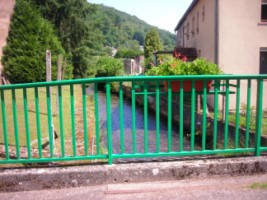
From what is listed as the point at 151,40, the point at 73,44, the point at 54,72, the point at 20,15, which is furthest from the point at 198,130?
the point at 151,40

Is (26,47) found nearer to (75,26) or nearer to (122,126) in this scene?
(75,26)

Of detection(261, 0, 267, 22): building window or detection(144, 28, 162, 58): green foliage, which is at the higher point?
detection(144, 28, 162, 58): green foliage

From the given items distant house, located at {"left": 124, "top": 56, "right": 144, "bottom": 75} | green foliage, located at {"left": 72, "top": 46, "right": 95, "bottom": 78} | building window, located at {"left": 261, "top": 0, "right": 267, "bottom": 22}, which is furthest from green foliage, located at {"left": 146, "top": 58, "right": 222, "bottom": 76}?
distant house, located at {"left": 124, "top": 56, "right": 144, "bottom": 75}

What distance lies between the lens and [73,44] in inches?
1272

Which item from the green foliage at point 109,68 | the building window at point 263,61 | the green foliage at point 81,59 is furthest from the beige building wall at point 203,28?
the green foliage at point 109,68

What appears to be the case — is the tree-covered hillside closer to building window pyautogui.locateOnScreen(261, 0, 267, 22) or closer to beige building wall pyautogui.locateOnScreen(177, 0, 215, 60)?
beige building wall pyautogui.locateOnScreen(177, 0, 215, 60)

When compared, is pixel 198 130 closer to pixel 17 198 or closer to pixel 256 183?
pixel 256 183

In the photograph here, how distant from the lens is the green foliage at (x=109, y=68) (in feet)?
120

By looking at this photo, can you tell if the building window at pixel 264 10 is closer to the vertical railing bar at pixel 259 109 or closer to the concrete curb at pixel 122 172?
the vertical railing bar at pixel 259 109

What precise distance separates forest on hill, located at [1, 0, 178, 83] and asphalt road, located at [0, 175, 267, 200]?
20.2m

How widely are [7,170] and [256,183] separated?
295cm

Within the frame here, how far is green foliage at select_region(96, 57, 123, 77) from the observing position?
120ft

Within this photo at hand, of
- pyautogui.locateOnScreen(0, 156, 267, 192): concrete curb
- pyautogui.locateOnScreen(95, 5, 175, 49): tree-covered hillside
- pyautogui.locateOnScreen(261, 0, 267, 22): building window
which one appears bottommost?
pyautogui.locateOnScreen(0, 156, 267, 192): concrete curb

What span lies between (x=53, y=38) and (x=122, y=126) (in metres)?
22.6
